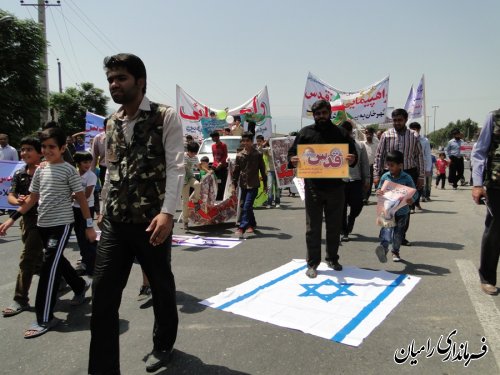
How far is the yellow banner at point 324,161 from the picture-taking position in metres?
4.77

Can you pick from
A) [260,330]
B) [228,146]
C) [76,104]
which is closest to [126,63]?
[260,330]

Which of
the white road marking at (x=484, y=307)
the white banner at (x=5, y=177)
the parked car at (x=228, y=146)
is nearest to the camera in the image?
the white road marking at (x=484, y=307)

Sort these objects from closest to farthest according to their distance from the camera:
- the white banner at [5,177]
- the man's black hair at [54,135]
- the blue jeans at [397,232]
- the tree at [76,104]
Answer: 1. the man's black hair at [54,135]
2. the blue jeans at [397,232]
3. the white banner at [5,177]
4. the tree at [76,104]

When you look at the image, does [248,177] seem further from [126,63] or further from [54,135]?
[126,63]

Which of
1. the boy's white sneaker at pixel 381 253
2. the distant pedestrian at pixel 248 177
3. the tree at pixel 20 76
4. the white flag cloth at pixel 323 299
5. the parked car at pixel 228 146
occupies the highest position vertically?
the tree at pixel 20 76

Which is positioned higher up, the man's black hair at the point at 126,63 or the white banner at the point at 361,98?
the white banner at the point at 361,98

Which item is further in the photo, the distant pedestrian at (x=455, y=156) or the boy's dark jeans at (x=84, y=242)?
the distant pedestrian at (x=455, y=156)

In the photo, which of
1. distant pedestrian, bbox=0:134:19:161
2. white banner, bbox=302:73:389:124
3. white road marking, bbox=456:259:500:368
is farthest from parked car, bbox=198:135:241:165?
white road marking, bbox=456:259:500:368

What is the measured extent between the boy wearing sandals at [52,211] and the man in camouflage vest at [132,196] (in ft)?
3.83

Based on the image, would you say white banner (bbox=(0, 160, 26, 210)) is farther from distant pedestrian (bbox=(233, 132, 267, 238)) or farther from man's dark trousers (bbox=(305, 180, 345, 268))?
man's dark trousers (bbox=(305, 180, 345, 268))

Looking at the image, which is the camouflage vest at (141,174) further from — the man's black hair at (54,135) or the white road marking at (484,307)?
the white road marking at (484,307)

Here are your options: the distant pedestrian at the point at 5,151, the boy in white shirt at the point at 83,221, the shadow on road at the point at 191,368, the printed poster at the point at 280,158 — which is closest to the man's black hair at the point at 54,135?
the boy in white shirt at the point at 83,221

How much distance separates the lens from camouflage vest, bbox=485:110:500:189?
3.89 m

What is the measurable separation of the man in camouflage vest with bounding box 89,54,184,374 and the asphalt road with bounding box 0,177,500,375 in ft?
1.67
